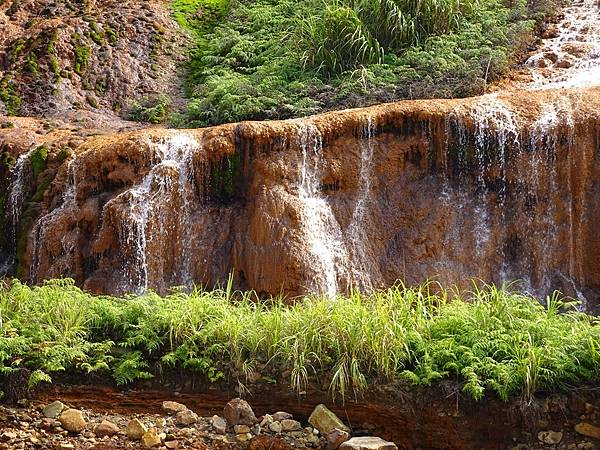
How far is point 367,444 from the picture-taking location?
23.5ft

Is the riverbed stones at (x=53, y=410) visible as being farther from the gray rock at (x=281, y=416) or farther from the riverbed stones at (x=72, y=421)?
the gray rock at (x=281, y=416)

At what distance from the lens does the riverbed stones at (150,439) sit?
7316 millimetres

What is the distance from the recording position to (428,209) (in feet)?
38.5

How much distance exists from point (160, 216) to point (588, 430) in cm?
652

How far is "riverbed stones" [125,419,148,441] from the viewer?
7.40m

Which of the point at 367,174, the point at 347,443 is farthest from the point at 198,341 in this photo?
the point at 367,174

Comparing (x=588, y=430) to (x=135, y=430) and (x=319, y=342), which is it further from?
(x=135, y=430)

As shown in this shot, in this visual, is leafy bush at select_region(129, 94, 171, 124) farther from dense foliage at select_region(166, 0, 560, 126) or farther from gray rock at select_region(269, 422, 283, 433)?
gray rock at select_region(269, 422, 283, 433)

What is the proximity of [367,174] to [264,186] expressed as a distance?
1.42m

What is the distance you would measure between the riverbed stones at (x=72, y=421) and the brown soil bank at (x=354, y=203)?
3.96 m

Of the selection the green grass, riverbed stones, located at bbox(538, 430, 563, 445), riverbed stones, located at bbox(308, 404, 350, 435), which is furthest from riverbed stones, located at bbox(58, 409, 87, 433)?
riverbed stones, located at bbox(538, 430, 563, 445)

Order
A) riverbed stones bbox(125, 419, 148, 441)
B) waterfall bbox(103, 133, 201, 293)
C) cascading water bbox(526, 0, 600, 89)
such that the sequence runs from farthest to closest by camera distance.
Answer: cascading water bbox(526, 0, 600, 89) < waterfall bbox(103, 133, 201, 293) < riverbed stones bbox(125, 419, 148, 441)

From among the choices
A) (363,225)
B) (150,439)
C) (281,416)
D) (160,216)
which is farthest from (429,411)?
(160,216)

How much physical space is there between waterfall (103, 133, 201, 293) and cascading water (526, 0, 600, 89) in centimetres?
614
